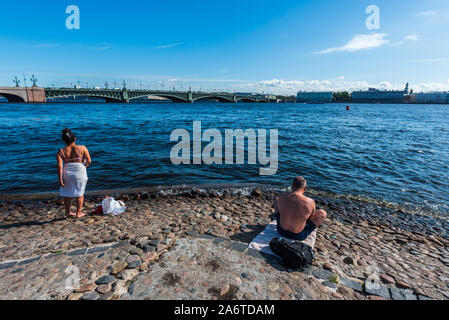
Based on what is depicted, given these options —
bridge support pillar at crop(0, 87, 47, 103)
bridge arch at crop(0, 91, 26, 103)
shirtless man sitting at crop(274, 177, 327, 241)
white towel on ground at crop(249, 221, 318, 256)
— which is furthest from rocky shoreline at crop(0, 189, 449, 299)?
bridge arch at crop(0, 91, 26, 103)

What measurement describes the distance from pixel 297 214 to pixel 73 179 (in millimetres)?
6063

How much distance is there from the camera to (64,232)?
586 centimetres

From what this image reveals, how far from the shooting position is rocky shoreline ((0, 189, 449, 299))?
3.82 meters

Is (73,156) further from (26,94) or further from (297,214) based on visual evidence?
(26,94)

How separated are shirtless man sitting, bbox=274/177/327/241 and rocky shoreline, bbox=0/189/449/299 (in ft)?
1.99

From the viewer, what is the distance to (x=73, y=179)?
6367 millimetres

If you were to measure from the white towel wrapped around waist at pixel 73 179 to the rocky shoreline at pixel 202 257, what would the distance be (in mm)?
861

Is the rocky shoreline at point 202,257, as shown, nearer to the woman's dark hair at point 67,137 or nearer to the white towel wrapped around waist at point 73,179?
the white towel wrapped around waist at point 73,179

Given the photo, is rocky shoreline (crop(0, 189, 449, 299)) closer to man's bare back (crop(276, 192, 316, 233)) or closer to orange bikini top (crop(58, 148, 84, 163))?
man's bare back (crop(276, 192, 316, 233))

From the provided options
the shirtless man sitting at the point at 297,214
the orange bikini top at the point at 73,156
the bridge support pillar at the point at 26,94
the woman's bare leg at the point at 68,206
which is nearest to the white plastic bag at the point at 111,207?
the woman's bare leg at the point at 68,206

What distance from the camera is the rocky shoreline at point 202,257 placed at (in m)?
3.82
